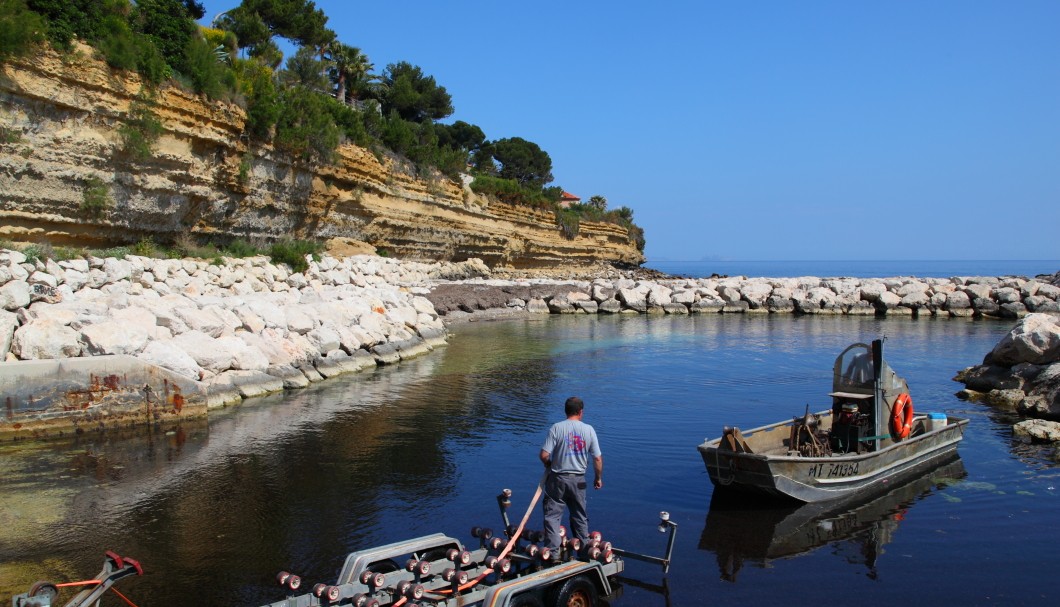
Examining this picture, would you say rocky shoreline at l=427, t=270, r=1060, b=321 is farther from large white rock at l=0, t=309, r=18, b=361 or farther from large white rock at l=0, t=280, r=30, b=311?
large white rock at l=0, t=309, r=18, b=361

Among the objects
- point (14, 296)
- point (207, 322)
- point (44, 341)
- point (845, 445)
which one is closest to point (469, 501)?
point (845, 445)

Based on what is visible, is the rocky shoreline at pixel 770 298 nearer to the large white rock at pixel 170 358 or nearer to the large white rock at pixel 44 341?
the large white rock at pixel 170 358

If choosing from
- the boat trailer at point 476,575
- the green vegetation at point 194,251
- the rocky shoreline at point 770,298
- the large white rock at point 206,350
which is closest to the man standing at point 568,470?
the boat trailer at point 476,575

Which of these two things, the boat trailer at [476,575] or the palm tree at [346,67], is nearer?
the boat trailer at [476,575]

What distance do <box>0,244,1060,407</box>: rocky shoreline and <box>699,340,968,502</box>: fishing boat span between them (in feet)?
35.0

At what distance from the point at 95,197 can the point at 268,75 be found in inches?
453

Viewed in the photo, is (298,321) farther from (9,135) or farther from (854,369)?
(854,369)

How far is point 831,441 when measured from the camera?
11.8m

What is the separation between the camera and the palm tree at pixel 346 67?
2029 inches

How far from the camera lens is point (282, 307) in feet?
67.5

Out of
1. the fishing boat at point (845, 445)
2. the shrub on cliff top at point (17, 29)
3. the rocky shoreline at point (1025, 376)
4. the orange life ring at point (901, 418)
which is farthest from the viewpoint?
the shrub on cliff top at point (17, 29)

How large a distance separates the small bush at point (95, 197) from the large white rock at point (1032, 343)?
25107 millimetres

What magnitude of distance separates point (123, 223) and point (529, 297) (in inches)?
902

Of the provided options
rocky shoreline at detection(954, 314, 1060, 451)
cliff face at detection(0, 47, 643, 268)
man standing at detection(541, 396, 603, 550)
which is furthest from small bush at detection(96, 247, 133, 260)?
rocky shoreline at detection(954, 314, 1060, 451)
